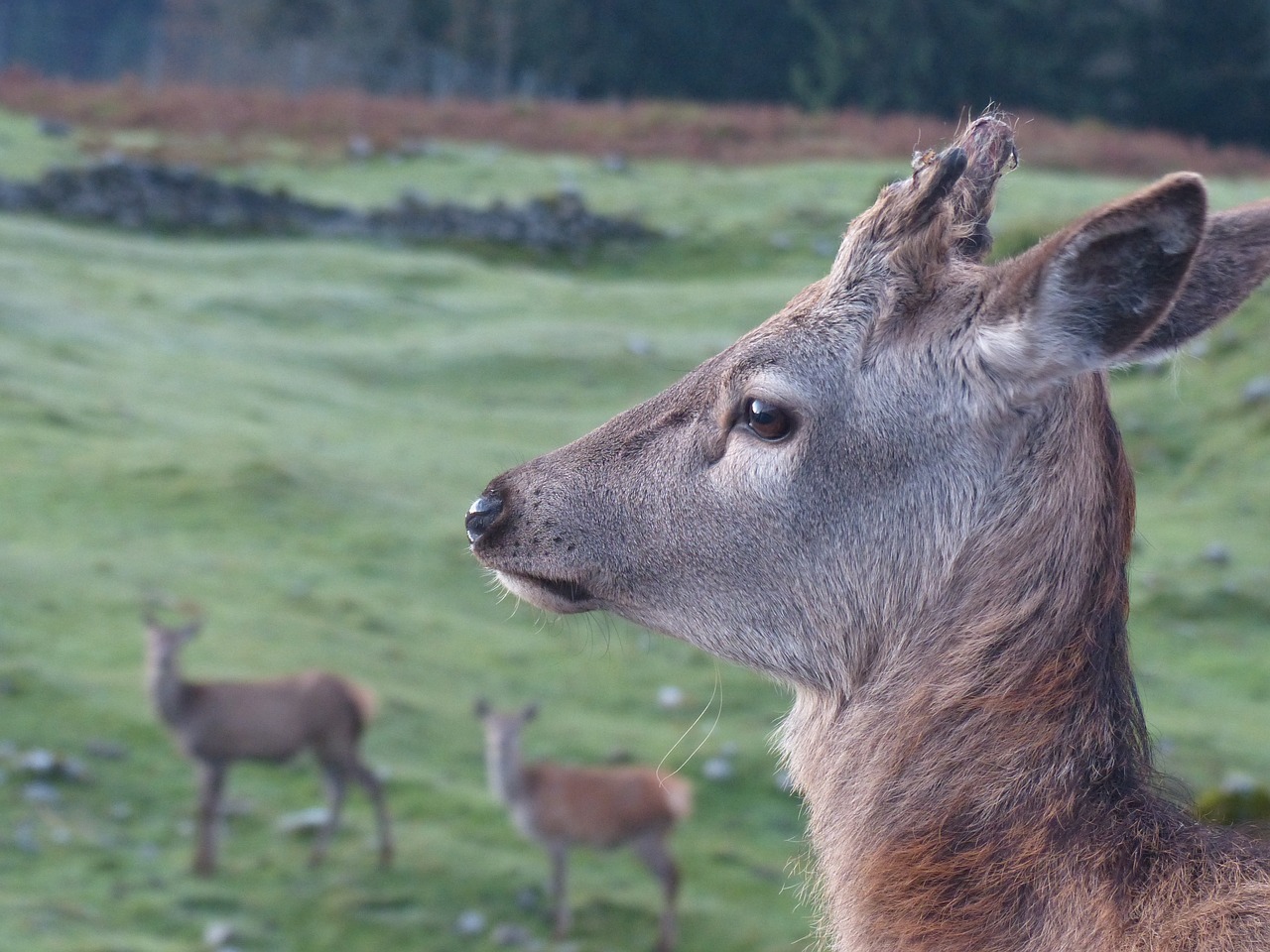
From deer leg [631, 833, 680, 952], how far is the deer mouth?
4.87m

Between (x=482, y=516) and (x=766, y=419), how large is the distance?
672 mm

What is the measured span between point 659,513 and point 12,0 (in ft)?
218

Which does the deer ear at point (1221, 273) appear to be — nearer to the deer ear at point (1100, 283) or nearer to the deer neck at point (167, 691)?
the deer ear at point (1100, 283)

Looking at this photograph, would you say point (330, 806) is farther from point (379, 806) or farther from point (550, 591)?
point (550, 591)

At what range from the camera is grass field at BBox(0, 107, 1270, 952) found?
8.03m

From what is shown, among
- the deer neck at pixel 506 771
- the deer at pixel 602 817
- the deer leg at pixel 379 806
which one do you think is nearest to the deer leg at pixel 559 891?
the deer at pixel 602 817

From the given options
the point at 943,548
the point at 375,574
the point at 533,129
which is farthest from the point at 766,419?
the point at 533,129

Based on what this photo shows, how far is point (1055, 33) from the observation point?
42.4 meters

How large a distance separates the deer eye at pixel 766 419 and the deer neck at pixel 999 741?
1.51ft

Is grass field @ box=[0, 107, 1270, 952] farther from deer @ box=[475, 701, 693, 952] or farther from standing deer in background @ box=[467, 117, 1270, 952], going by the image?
standing deer in background @ box=[467, 117, 1270, 952]

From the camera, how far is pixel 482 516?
11.3ft

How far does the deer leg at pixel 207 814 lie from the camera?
7902mm

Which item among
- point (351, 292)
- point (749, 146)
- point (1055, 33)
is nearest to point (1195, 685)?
point (351, 292)

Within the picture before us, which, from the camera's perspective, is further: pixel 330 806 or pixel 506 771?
pixel 330 806
